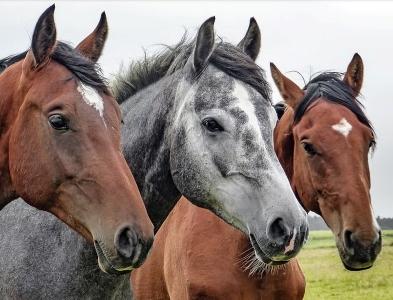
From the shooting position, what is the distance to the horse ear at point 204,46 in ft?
19.9

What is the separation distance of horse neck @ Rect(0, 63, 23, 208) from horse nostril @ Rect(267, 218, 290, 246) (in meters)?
1.87

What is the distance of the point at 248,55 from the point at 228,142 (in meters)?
1.32

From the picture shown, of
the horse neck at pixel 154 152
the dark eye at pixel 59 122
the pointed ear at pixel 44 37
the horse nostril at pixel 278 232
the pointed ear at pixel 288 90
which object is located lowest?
the pointed ear at pixel 288 90

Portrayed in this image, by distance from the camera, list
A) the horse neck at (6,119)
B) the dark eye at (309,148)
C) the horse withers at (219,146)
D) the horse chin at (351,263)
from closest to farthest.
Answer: the horse neck at (6,119) → the horse withers at (219,146) → the horse chin at (351,263) → the dark eye at (309,148)

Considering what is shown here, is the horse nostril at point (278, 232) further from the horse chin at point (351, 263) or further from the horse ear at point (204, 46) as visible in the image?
the horse chin at point (351, 263)

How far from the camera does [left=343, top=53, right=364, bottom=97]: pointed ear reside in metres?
8.06

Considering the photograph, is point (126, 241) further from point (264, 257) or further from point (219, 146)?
point (219, 146)

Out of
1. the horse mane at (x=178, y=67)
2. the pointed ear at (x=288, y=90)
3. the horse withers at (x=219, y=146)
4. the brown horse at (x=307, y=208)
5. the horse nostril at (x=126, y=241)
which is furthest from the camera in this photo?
the pointed ear at (x=288, y=90)

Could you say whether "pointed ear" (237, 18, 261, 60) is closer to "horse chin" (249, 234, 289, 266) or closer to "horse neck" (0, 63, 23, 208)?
"horse chin" (249, 234, 289, 266)

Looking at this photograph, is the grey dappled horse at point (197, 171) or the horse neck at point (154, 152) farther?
the horse neck at point (154, 152)

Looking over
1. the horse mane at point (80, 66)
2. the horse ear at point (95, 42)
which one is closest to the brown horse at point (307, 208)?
the horse ear at point (95, 42)

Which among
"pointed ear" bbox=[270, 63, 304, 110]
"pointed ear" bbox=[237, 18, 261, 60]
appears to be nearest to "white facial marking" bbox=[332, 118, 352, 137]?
"pointed ear" bbox=[270, 63, 304, 110]

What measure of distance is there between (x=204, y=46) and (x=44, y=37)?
1546 millimetres

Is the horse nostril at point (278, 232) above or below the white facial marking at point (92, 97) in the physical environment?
below
